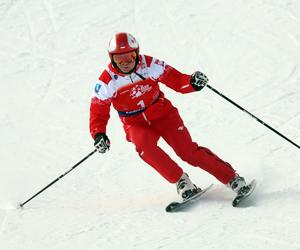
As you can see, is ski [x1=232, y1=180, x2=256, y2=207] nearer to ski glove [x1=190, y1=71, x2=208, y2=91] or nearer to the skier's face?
ski glove [x1=190, y1=71, x2=208, y2=91]

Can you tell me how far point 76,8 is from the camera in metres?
15.3

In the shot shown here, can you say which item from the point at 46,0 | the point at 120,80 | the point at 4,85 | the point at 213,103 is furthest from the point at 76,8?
the point at 120,80

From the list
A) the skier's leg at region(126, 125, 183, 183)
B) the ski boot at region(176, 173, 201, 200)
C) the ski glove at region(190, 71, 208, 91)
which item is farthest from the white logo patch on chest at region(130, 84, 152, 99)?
the ski boot at region(176, 173, 201, 200)

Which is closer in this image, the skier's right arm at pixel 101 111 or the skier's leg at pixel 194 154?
the skier's right arm at pixel 101 111

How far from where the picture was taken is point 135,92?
682 centimetres

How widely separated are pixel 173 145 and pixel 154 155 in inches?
12.5

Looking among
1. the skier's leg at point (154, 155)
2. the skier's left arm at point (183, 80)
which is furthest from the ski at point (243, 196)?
the skier's left arm at point (183, 80)

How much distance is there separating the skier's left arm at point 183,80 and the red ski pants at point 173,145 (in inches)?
12.7

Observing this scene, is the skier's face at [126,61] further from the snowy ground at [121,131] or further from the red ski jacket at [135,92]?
the snowy ground at [121,131]

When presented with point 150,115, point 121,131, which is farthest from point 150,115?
point 121,131

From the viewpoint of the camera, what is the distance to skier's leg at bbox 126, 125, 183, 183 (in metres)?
6.74

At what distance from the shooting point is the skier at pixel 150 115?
674 centimetres

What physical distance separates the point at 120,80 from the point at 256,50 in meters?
5.67

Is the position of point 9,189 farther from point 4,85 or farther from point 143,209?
point 4,85
